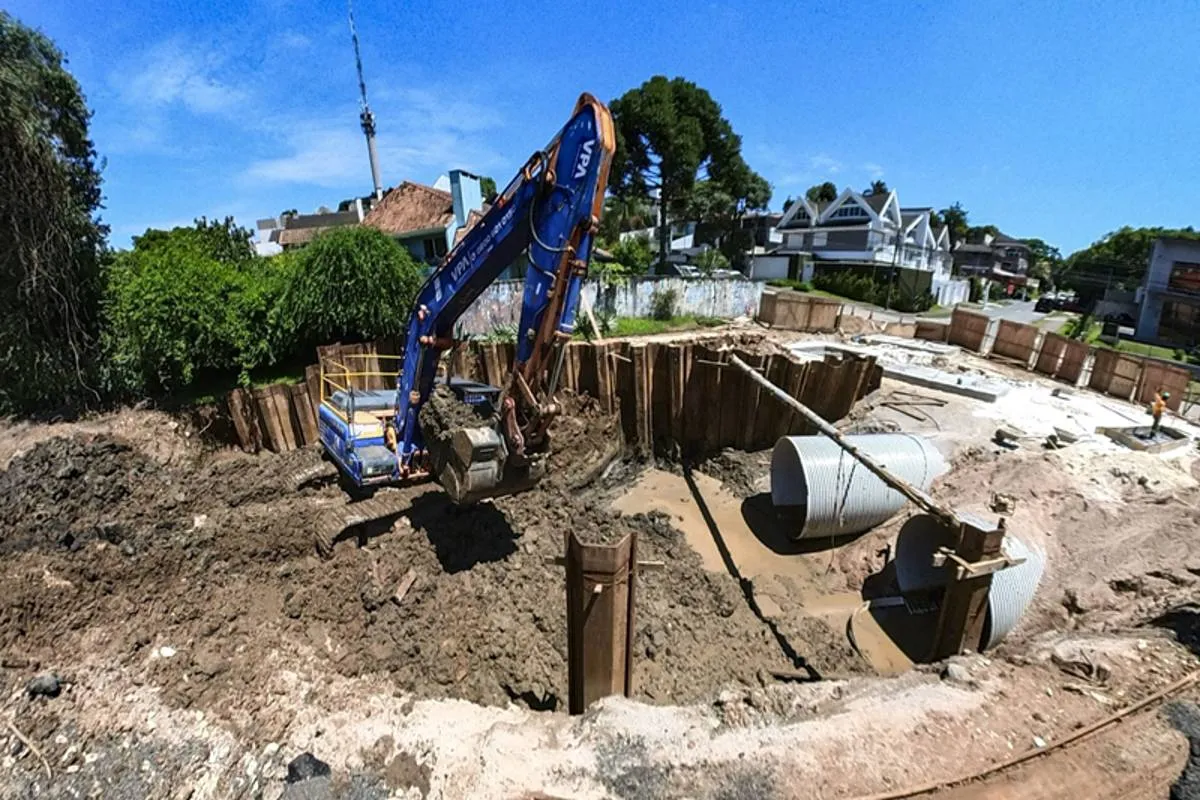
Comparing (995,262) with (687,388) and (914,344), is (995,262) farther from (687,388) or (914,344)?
(687,388)

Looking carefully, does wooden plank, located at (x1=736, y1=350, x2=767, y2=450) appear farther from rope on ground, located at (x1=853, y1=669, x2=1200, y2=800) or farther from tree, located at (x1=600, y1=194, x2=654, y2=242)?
tree, located at (x1=600, y1=194, x2=654, y2=242)

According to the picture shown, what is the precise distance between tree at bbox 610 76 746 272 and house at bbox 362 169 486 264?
1130 centimetres

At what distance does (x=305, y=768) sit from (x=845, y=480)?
7393mm

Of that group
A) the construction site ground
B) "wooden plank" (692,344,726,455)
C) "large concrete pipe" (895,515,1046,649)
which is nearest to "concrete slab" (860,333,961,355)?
the construction site ground

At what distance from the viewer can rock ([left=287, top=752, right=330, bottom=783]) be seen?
403 centimetres

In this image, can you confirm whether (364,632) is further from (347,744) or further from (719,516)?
(719,516)

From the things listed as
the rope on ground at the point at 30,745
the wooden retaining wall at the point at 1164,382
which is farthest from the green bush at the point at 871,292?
the rope on ground at the point at 30,745

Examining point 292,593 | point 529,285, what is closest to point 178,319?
point 292,593

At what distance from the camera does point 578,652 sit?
4664 mm

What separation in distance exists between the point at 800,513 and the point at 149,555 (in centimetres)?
921

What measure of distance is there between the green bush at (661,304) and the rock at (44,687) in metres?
19.8

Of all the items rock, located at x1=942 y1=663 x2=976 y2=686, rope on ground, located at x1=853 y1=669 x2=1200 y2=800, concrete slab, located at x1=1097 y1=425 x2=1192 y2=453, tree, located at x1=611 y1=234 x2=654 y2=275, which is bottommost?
rock, located at x1=942 y1=663 x2=976 y2=686

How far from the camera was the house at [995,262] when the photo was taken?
5890 cm

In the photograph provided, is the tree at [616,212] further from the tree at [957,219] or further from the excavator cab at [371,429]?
the tree at [957,219]
